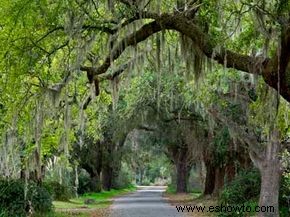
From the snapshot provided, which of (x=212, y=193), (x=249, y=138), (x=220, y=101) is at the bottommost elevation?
(x=212, y=193)

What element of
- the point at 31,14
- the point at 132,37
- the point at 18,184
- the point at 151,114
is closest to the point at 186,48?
the point at 132,37

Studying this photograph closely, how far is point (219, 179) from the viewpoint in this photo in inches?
1067

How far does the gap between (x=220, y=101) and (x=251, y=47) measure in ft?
19.1

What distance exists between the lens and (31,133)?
1233 cm

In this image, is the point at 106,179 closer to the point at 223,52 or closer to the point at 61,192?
the point at 61,192

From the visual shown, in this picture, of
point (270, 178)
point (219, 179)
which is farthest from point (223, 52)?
point (219, 179)

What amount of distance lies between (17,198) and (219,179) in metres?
14.3

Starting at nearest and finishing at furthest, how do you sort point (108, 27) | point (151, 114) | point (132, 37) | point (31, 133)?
point (132, 37) < point (108, 27) < point (31, 133) < point (151, 114)

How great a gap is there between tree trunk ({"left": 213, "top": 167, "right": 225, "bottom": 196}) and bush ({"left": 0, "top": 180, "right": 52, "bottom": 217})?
12.4 metres

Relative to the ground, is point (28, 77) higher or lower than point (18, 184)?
higher

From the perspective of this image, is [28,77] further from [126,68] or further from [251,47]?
[251,47]

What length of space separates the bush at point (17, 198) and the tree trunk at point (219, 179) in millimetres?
12419

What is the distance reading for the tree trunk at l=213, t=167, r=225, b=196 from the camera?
26531mm

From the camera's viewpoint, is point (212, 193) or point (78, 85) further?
point (212, 193)
